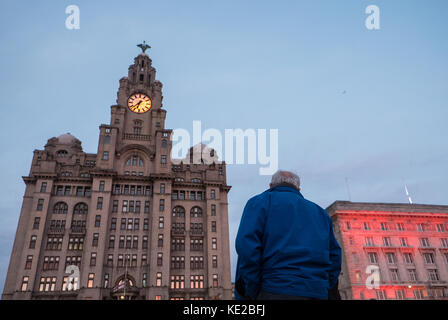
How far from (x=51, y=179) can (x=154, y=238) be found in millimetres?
22823

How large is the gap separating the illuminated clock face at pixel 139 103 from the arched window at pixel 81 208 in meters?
24.0

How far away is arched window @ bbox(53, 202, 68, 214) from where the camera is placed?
5829cm

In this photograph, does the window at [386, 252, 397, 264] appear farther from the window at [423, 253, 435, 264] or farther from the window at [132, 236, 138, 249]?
the window at [132, 236, 138, 249]

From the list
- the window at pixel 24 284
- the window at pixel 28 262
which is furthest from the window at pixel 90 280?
the window at pixel 28 262

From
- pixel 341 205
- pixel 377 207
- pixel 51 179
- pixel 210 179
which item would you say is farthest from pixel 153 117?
pixel 377 207

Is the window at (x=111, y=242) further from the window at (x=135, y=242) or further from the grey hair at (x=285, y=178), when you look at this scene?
the grey hair at (x=285, y=178)

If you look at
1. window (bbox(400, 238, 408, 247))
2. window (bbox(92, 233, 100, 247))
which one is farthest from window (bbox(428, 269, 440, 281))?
window (bbox(92, 233, 100, 247))

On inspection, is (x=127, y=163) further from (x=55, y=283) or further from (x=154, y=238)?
(x=55, y=283)

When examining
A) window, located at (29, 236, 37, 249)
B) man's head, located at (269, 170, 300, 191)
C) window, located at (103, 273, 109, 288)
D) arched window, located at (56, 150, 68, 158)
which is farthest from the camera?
arched window, located at (56, 150, 68, 158)

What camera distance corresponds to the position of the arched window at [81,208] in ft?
194

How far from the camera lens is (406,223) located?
60.0 m

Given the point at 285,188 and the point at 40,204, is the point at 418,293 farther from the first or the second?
the point at 40,204

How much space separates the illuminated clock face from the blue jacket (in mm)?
71040

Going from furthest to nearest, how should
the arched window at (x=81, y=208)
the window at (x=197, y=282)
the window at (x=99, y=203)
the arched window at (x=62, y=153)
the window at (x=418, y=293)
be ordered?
the arched window at (x=62, y=153)
the arched window at (x=81, y=208)
the window at (x=99, y=203)
the window at (x=197, y=282)
the window at (x=418, y=293)
